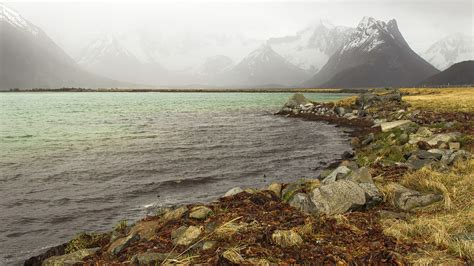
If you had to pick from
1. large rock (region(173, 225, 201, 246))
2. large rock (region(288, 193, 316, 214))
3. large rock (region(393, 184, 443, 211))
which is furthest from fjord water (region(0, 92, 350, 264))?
large rock (region(393, 184, 443, 211))

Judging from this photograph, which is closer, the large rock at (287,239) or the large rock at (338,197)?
the large rock at (287,239)

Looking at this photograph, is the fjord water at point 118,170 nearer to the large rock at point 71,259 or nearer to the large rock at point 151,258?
the large rock at point 71,259

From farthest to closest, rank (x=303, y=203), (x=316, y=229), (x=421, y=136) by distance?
(x=421, y=136) → (x=303, y=203) → (x=316, y=229)

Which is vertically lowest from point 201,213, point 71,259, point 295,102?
point 295,102

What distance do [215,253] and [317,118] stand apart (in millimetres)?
50768

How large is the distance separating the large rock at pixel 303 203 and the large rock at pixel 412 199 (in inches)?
92.8

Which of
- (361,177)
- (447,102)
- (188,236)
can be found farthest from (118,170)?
(447,102)

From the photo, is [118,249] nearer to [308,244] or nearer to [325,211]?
[308,244]

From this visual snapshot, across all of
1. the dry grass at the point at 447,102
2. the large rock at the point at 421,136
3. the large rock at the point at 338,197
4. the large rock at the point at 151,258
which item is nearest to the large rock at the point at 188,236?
the large rock at the point at 151,258

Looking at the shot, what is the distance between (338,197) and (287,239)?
108 inches

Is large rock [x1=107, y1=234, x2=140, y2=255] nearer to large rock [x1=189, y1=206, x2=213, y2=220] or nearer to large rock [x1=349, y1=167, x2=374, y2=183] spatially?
large rock [x1=189, y1=206, x2=213, y2=220]

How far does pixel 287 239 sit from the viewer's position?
23.7 ft

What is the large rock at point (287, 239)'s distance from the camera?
23.6 feet

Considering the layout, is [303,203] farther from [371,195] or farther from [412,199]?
[412,199]
